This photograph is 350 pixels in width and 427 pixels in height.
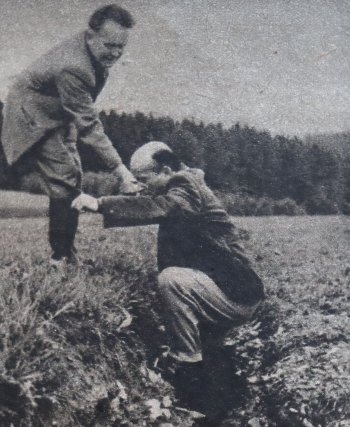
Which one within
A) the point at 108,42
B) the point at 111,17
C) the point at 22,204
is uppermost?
the point at 111,17

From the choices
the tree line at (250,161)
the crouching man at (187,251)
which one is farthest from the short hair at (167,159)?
the tree line at (250,161)

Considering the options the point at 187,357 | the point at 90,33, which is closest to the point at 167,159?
the point at 90,33

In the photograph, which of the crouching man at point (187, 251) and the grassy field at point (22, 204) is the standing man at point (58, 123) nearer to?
the grassy field at point (22, 204)

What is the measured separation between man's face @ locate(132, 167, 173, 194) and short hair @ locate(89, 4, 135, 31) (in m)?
0.86

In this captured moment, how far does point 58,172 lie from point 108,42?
826 millimetres

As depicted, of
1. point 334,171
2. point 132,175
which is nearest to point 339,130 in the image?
point 334,171

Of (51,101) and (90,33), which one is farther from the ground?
(90,33)

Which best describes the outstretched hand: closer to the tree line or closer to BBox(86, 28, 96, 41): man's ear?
the tree line

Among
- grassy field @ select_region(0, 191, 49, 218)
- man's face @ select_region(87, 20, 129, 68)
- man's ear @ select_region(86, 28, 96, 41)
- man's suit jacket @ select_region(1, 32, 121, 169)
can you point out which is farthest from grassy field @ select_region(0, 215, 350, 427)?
man's ear @ select_region(86, 28, 96, 41)

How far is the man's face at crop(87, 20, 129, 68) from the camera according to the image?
2.73 meters

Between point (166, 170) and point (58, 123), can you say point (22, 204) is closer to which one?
point (58, 123)

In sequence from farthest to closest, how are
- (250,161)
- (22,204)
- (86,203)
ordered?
(250,161) < (22,204) < (86,203)

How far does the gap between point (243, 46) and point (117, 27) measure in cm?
93

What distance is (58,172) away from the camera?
2639 mm
